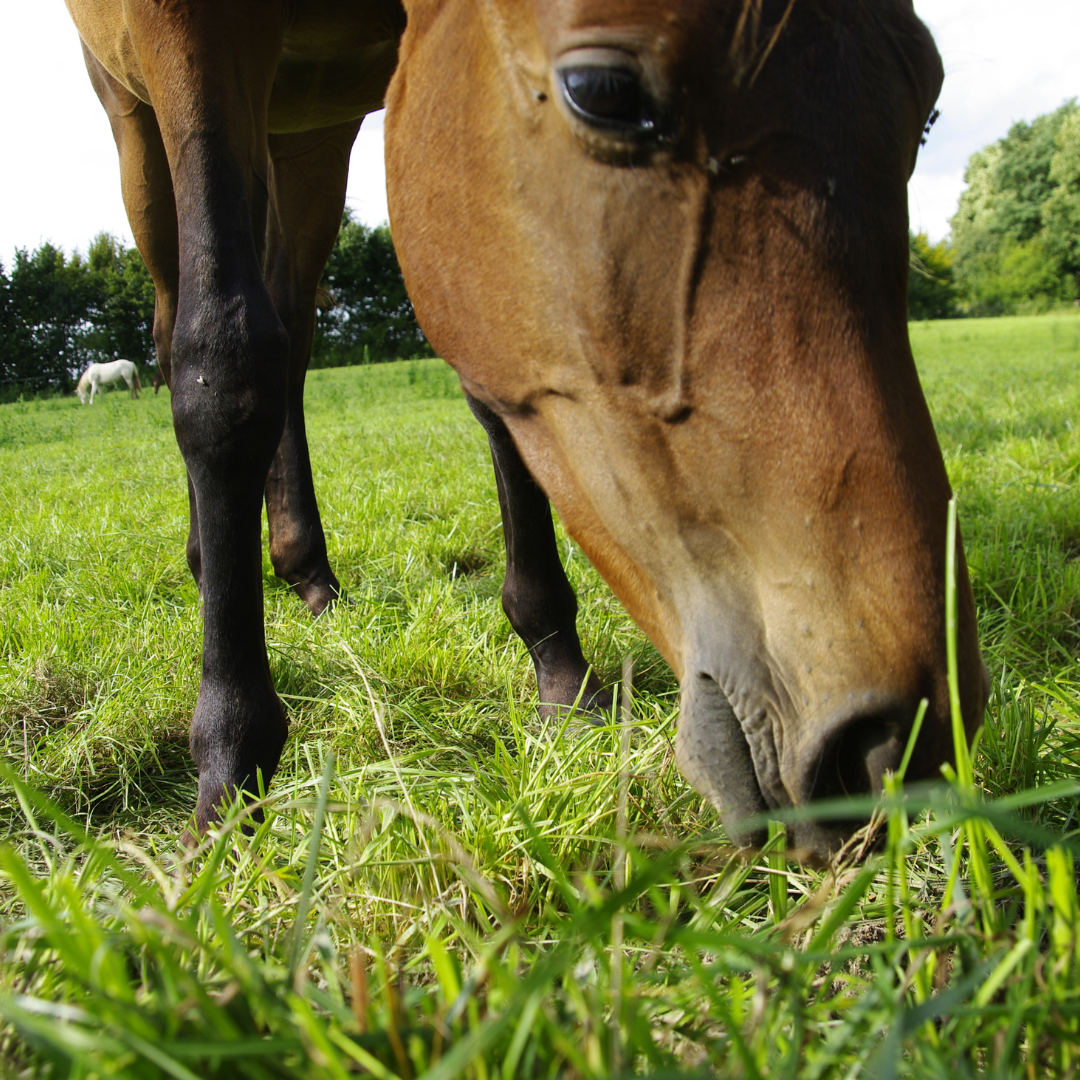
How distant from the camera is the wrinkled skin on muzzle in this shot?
40.3 inches

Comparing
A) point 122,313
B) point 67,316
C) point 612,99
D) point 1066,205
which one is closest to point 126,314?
point 122,313

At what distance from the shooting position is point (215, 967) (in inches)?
32.9

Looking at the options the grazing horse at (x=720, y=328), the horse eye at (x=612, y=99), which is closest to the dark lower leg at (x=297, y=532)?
the grazing horse at (x=720, y=328)

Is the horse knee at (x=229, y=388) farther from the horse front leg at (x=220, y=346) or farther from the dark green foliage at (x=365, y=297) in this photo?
the dark green foliage at (x=365, y=297)

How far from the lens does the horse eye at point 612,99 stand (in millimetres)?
1132

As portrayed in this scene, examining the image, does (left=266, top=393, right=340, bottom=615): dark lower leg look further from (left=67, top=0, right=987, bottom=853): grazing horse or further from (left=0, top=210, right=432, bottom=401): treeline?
(left=0, top=210, right=432, bottom=401): treeline

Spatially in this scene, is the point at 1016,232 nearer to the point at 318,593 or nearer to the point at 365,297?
the point at 365,297

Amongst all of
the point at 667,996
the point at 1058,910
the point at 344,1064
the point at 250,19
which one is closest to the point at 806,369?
the point at 1058,910

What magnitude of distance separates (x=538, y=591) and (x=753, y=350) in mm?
1268

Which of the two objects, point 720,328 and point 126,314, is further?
point 126,314

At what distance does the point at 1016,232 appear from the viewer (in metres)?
53.2

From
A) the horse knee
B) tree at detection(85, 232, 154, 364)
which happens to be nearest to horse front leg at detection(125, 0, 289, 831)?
the horse knee

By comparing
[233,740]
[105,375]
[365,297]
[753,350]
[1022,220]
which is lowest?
[233,740]

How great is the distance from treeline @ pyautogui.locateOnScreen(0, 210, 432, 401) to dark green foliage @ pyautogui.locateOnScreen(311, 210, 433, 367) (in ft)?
0.13
